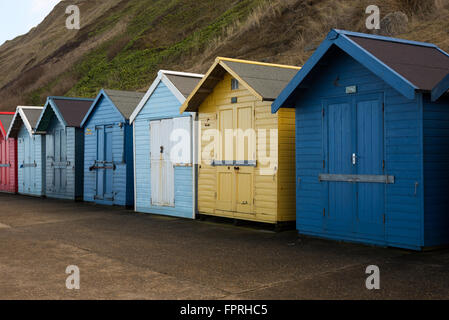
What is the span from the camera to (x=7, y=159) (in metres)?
25.0

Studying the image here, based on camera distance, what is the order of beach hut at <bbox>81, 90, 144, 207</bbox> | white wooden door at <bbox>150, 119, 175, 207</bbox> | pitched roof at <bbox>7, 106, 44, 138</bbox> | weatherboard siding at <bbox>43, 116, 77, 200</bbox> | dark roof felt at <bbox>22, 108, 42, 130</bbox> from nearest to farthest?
white wooden door at <bbox>150, 119, 175, 207</bbox>, beach hut at <bbox>81, 90, 144, 207</bbox>, weatherboard siding at <bbox>43, 116, 77, 200</bbox>, pitched roof at <bbox>7, 106, 44, 138</bbox>, dark roof felt at <bbox>22, 108, 42, 130</bbox>

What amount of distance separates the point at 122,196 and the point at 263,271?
991cm

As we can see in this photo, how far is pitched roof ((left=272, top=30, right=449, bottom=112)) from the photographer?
8.53 meters

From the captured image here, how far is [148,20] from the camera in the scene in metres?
62.2

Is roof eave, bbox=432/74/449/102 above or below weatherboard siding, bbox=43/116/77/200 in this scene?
above

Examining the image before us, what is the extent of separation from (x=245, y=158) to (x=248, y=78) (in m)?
1.70

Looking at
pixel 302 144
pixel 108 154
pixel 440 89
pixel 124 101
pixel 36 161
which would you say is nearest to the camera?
pixel 440 89

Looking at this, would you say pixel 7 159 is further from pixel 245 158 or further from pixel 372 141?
pixel 372 141

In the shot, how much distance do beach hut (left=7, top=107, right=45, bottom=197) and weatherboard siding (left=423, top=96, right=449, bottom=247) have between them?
1643cm

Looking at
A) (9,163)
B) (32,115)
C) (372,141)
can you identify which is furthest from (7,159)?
(372,141)

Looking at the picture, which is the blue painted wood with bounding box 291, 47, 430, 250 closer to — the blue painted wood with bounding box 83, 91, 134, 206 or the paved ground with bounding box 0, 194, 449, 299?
the paved ground with bounding box 0, 194, 449, 299

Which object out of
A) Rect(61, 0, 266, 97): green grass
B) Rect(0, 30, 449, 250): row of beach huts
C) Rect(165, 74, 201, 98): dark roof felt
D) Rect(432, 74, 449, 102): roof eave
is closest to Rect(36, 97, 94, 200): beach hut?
Rect(0, 30, 449, 250): row of beach huts

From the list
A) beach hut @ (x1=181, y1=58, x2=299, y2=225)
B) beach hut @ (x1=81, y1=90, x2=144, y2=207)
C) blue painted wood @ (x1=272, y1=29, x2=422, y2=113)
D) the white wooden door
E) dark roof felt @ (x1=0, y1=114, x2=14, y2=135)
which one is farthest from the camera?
dark roof felt @ (x1=0, y1=114, x2=14, y2=135)

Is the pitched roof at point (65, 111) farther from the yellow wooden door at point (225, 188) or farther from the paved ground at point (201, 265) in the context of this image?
the yellow wooden door at point (225, 188)
